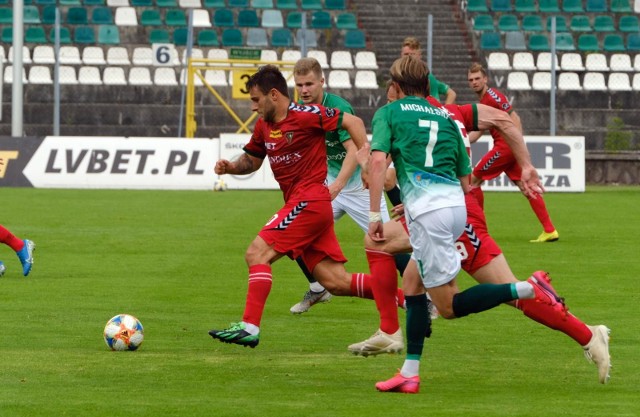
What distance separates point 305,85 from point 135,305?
242 centimetres

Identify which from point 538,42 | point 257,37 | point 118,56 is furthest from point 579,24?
point 118,56

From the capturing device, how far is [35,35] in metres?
37.9

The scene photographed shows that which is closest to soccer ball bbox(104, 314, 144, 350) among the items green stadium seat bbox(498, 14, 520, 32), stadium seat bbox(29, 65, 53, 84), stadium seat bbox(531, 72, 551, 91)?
stadium seat bbox(29, 65, 53, 84)

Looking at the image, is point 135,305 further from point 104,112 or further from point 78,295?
point 104,112

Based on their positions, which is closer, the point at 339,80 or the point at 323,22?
the point at 339,80

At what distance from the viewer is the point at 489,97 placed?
53.9 ft

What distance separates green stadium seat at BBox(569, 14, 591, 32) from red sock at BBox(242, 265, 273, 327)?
32.3m

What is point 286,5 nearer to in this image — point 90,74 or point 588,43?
point 90,74

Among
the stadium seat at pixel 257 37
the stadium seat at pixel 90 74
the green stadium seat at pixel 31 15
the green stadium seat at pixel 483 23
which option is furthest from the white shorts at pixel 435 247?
the green stadium seat at pixel 31 15

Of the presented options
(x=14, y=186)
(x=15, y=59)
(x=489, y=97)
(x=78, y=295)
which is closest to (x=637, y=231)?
(x=489, y=97)

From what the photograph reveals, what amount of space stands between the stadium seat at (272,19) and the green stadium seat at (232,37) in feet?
3.75

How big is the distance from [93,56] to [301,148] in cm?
2863

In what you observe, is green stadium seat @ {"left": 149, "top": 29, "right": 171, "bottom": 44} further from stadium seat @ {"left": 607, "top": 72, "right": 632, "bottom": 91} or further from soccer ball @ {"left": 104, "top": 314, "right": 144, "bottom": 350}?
soccer ball @ {"left": 104, "top": 314, "right": 144, "bottom": 350}

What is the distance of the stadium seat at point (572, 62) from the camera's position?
3822 cm
